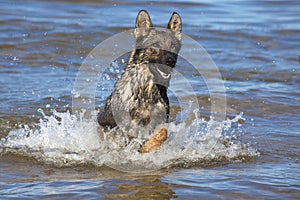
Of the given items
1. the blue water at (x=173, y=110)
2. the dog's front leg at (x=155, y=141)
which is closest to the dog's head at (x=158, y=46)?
the dog's front leg at (x=155, y=141)

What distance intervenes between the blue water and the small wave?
0.01m

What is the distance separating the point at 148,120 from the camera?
22.6ft

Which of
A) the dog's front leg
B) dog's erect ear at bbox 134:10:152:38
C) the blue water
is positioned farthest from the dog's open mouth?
the blue water

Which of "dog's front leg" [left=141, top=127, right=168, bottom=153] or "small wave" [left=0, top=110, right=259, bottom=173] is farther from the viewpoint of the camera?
"small wave" [left=0, top=110, right=259, bottom=173]

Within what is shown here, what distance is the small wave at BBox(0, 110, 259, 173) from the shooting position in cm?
684

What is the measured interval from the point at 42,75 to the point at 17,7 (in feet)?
17.8

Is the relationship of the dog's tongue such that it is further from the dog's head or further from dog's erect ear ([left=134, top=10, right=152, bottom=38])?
dog's erect ear ([left=134, top=10, right=152, bottom=38])

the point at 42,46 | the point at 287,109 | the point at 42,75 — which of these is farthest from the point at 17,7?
the point at 287,109

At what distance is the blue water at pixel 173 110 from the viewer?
20.4ft

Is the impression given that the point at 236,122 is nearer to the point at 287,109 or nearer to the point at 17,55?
the point at 287,109

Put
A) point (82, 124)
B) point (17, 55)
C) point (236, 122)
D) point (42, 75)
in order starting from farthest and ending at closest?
1. point (17, 55)
2. point (42, 75)
3. point (236, 122)
4. point (82, 124)

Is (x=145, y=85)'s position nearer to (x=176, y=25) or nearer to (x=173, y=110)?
(x=176, y=25)

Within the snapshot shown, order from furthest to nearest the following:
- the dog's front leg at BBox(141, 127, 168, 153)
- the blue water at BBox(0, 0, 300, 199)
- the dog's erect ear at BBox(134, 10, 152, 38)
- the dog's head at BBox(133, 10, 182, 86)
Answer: the dog's erect ear at BBox(134, 10, 152, 38) → the dog's head at BBox(133, 10, 182, 86) → the dog's front leg at BBox(141, 127, 168, 153) → the blue water at BBox(0, 0, 300, 199)

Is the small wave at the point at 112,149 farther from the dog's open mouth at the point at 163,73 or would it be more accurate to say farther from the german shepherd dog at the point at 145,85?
the dog's open mouth at the point at 163,73
